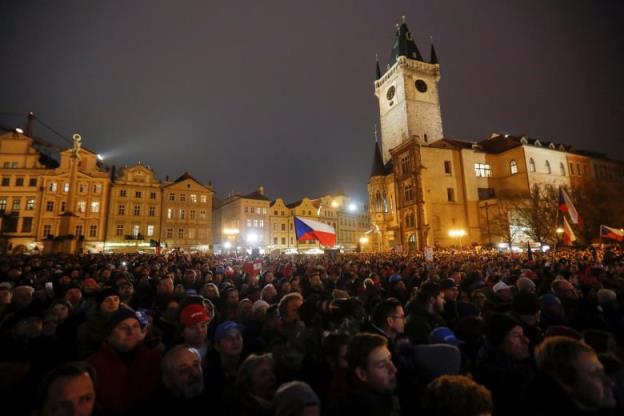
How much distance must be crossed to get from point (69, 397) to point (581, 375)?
12.0 feet

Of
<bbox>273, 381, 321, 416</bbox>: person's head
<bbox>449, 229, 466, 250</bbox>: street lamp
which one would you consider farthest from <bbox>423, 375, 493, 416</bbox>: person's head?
<bbox>449, 229, 466, 250</bbox>: street lamp

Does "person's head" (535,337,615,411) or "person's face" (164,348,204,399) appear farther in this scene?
"person's face" (164,348,204,399)

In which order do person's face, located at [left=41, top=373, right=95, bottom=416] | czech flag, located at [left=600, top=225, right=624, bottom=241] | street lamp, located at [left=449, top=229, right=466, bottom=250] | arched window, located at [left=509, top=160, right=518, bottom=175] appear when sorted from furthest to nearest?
arched window, located at [left=509, top=160, right=518, bottom=175] < street lamp, located at [left=449, top=229, right=466, bottom=250] < czech flag, located at [left=600, top=225, right=624, bottom=241] < person's face, located at [left=41, top=373, right=95, bottom=416]

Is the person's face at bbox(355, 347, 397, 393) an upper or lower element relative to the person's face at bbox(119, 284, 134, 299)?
lower

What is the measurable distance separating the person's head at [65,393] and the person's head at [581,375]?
3.45 m

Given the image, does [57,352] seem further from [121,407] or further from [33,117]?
[33,117]

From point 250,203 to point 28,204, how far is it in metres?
38.0

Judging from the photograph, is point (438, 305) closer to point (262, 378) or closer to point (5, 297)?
point (262, 378)

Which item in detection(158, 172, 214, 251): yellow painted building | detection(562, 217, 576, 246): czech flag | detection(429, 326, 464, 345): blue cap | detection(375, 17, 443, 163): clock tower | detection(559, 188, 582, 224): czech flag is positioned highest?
detection(375, 17, 443, 163): clock tower

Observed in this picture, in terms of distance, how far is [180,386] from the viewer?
2779 mm

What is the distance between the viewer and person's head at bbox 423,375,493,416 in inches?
73.8

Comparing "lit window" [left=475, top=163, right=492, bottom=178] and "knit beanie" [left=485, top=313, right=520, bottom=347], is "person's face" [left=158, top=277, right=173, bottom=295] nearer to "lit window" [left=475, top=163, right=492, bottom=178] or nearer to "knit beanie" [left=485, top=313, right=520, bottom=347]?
"knit beanie" [left=485, top=313, right=520, bottom=347]

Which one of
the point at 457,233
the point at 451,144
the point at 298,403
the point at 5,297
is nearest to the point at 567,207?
the point at 298,403

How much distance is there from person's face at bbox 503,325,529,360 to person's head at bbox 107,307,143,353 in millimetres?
3941
